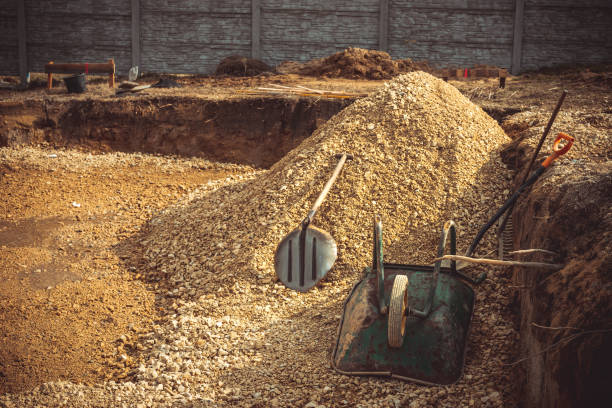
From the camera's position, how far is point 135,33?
10055 mm

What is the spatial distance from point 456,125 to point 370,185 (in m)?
1.18

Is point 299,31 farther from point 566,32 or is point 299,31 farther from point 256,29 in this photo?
point 566,32

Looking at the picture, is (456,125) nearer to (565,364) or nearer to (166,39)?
(565,364)

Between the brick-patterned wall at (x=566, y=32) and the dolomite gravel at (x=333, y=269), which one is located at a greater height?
the brick-patterned wall at (x=566, y=32)

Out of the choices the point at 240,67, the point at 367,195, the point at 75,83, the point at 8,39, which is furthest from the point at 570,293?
the point at 8,39

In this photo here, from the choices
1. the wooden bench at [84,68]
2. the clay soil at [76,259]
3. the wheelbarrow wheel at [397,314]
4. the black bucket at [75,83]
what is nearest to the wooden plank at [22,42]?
the wooden bench at [84,68]

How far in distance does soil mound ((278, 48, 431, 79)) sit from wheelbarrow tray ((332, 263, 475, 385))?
678cm

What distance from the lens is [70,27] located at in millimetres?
10086

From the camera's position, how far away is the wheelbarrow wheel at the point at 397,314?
263cm

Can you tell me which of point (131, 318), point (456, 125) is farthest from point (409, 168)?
point (131, 318)

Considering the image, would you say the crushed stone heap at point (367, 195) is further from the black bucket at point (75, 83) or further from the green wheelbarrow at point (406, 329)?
the black bucket at point (75, 83)

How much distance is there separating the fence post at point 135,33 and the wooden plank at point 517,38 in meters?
7.07

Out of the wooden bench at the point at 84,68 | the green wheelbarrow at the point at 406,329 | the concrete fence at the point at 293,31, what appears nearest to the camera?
the green wheelbarrow at the point at 406,329

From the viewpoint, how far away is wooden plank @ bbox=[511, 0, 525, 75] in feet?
32.0
